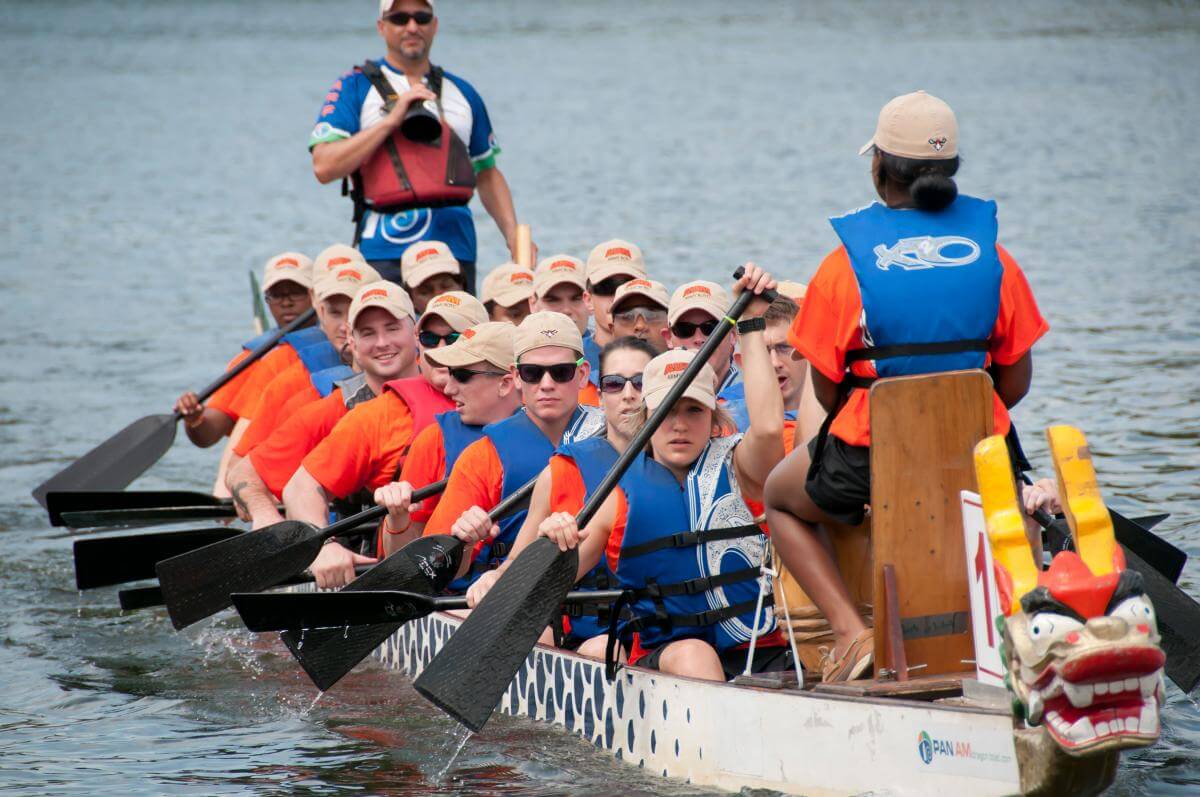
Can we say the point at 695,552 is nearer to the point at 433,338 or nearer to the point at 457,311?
the point at 457,311

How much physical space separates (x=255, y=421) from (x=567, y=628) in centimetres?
291

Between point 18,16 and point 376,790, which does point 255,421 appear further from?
point 18,16

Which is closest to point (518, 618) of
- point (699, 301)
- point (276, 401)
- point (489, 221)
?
point (699, 301)

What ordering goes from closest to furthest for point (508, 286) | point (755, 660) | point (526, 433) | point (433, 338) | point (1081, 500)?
point (1081, 500) < point (755, 660) < point (526, 433) < point (433, 338) < point (508, 286)

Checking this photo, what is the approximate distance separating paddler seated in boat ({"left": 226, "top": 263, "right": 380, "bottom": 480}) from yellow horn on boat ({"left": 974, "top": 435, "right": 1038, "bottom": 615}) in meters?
4.39

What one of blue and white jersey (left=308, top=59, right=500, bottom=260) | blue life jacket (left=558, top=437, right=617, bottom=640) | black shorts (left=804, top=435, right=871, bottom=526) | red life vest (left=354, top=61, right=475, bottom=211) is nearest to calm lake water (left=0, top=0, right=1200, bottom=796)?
blue life jacket (left=558, top=437, right=617, bottom=640)

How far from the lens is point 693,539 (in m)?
5.48

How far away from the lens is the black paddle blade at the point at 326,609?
600cm

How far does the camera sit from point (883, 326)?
4844 mm

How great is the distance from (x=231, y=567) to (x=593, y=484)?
2.03 m

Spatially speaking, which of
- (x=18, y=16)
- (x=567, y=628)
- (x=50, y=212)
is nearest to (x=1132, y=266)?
(x=567, y=628)

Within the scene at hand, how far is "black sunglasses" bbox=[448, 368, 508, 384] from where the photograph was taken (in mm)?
6719

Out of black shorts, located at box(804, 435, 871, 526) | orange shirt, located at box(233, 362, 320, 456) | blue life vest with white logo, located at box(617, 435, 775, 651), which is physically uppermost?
orange shirt, located at box(233, 362, 320, 456)

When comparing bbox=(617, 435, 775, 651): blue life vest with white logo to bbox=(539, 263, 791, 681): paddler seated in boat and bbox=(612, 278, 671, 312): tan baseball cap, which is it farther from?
bbox=(612, 278, 671, 312): tan baseball cap
